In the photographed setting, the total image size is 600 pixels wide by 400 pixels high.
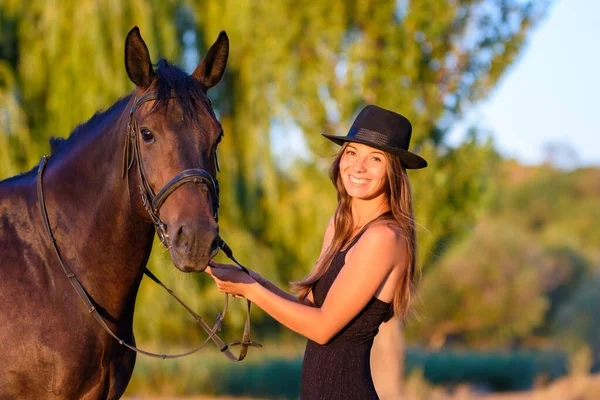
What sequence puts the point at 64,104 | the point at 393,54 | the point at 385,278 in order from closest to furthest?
1. the point at 385,278
2. the point at 393,54
3. the point at 64,104

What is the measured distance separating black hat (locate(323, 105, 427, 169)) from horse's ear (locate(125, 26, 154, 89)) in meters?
0.85

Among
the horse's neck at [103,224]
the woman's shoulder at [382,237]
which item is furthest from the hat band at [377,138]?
the horse's neck at [103,224]

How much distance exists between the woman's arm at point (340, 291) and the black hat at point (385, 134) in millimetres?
346

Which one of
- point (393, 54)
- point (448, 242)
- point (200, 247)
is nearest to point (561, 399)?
point (448, 242)

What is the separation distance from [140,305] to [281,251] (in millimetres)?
2496

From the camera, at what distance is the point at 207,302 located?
37.0 ft

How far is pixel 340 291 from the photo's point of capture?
118 inches

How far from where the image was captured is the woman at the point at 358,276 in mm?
3000

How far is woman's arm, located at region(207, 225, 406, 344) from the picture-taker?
2988mm

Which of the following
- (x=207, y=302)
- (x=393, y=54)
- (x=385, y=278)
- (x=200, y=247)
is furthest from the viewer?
(x=207, y=302)

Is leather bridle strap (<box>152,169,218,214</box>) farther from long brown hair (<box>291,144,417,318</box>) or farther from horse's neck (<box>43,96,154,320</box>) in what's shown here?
long brown hair (<box>291,144,417,318</box>)

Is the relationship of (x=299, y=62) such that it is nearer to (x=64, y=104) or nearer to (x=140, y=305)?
(x=64, y=104)

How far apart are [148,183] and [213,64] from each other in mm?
625

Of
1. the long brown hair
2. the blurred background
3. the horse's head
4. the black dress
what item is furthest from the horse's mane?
the blurred background
